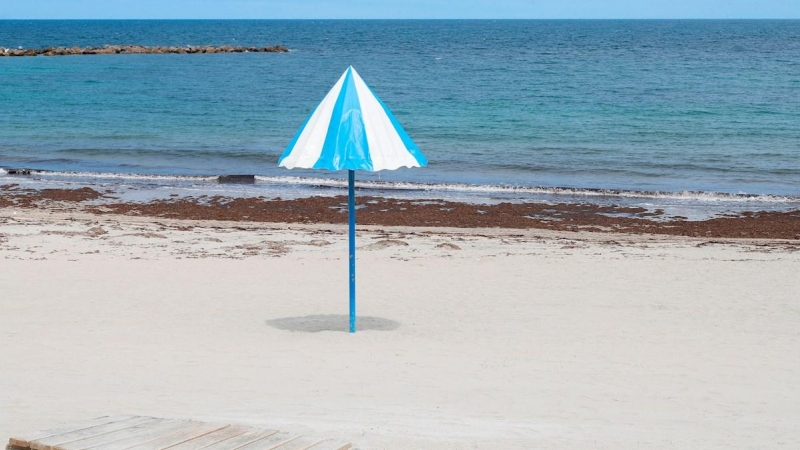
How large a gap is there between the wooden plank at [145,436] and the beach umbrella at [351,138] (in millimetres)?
3541

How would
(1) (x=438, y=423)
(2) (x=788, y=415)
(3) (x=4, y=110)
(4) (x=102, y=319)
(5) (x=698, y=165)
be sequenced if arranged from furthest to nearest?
(3) (x=4, y=110) → (5) (x=698, y=165) → (4) (x=102, y=319) → (2) (x=788, y=415) → (1) (x=438, y=423)

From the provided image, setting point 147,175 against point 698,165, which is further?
point 698,165

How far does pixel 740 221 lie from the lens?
61.9 ft

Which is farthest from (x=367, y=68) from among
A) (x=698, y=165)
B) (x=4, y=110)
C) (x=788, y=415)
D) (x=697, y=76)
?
(x=788, y=415)

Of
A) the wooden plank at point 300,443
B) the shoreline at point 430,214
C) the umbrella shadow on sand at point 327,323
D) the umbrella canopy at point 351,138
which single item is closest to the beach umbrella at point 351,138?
the umbrella canopy at point 351,138

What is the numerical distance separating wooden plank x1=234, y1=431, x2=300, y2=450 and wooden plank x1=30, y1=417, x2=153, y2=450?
0.82m

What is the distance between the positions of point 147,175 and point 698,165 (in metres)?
14.6

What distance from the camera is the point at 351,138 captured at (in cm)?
891

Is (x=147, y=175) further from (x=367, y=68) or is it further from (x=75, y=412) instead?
(x=367, y=68)

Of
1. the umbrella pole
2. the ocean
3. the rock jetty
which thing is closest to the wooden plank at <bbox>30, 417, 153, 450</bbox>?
the umbrella pole

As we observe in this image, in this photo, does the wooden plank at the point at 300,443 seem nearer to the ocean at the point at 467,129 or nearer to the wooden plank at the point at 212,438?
the wooden plank at the point at 212,438

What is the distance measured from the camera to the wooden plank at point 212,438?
5207 millimetres

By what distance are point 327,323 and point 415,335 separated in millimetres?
1058

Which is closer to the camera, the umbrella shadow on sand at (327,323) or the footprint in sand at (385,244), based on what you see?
the umbrella shadow on sand at (327,323)
